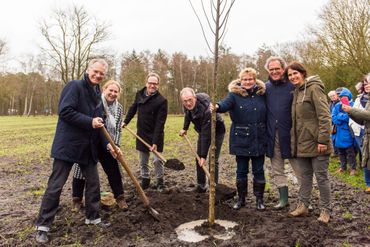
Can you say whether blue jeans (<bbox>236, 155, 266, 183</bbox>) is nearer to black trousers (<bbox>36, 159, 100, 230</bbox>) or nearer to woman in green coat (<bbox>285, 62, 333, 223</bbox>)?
woman in green coat (<bbox>285, 62, 333, 223</bbox>)

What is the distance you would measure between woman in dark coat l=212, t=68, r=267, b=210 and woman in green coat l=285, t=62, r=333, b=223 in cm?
49

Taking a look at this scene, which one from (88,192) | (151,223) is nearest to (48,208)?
(88,192)

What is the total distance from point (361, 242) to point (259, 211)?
5.28 ft

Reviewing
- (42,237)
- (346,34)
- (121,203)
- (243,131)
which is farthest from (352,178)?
(346,34)

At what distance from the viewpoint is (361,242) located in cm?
406

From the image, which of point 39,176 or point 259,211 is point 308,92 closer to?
point 259,211

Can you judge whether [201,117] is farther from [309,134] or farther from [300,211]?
[300,211]

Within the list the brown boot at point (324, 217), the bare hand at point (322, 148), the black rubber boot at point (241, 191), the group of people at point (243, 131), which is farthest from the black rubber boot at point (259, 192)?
the bare hand at point (322, 148)

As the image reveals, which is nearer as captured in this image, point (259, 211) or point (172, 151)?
point (259, 211)

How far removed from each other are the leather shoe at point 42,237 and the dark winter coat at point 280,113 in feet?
11.0

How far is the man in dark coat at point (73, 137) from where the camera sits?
14.3 feet

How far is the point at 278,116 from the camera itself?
5.21m

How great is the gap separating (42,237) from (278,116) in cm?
363

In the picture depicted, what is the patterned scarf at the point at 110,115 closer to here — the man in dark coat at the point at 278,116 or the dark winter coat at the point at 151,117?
the dark winter coat at the point at 151,117
